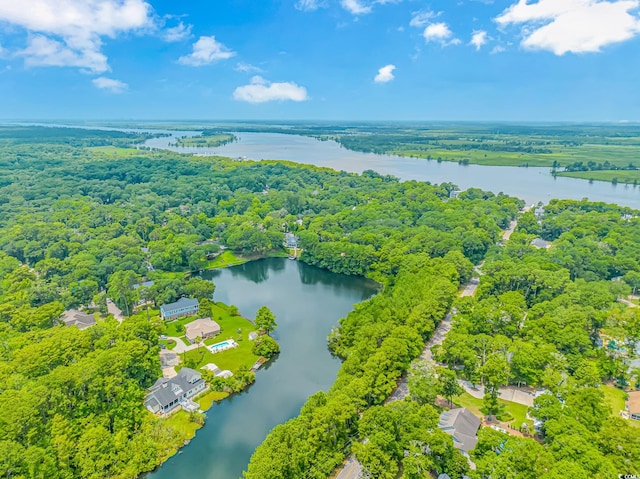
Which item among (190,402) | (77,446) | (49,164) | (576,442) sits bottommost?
(190,402)

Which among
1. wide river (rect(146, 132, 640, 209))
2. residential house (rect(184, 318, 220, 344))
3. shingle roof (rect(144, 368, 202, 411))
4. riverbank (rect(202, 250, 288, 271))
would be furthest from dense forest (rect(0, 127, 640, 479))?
wide river (rect(146, 132, 640, 209))

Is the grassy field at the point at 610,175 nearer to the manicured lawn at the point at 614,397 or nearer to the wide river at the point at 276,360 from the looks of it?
the wide river at the point at 276,360

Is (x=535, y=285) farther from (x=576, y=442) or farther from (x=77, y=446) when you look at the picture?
(x=77, y=446)

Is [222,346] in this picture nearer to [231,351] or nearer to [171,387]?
[231,351]

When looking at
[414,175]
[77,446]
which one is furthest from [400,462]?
[414,175]

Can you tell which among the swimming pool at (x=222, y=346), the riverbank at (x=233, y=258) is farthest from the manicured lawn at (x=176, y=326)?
the riverbank at (x=233, y=258)

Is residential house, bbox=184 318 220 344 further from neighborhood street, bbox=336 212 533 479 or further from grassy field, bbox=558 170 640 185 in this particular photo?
grassy field, bbox=558 170 640 185
